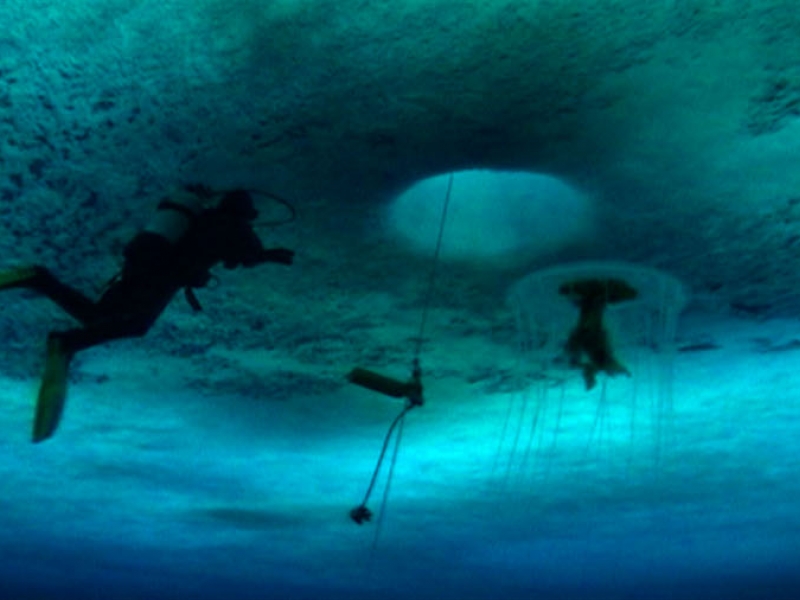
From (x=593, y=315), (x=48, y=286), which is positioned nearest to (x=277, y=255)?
(x=48, y=286)

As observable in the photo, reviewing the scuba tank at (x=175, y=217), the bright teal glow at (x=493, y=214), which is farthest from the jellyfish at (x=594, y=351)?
the scuba tank at (x=175, y=217)

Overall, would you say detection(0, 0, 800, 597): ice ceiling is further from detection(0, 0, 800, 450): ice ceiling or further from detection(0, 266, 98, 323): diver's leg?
detection(0, 266, 98, 323): diver's leg

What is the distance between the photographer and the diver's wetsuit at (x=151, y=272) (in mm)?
6027

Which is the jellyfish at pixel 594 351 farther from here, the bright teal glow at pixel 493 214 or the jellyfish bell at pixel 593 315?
the bright teal glow at pixel 493 214

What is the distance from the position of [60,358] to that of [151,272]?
3.57 feet

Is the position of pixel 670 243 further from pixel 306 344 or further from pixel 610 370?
pixel 306 344

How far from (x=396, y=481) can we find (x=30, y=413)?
29.8ft

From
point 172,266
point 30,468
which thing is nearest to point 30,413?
point 30,468

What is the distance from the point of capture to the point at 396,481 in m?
18.3

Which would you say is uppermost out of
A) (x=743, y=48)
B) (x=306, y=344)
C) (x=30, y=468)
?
(x=743, y=48)

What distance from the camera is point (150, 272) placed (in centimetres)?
625

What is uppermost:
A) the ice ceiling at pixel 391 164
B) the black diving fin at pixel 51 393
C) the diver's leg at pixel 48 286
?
the ice ceiling at pixel 391 164

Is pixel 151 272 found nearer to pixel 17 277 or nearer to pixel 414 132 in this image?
pixel 17 277

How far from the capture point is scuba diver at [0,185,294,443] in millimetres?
5918
